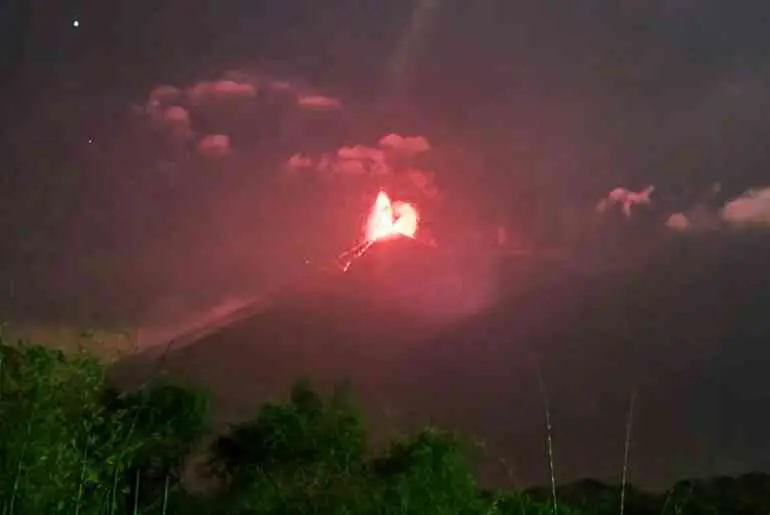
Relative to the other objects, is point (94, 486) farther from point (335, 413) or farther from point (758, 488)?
point (758, 488)

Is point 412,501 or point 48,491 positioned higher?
point 412,501

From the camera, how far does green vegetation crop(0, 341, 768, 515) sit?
6059 millimetres

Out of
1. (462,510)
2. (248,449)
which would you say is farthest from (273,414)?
(462,510)

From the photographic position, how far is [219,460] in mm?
16859

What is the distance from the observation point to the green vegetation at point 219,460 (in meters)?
6.06

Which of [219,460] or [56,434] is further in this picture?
[219,460]

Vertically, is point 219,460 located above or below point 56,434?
above

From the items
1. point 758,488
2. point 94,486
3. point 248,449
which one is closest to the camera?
point 94,486

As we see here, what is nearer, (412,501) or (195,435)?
(412,501)

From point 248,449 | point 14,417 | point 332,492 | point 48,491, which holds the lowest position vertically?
point 48,491

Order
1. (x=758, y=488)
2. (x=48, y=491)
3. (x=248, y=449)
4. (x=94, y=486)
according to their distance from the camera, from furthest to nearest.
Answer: (x=758, y=488), (x=248, y=449), (x=94, y=486), (x=48, y=491)

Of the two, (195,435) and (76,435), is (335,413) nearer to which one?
(195,435)

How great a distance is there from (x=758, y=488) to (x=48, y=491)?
651 inches

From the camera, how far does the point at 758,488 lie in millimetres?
20141
